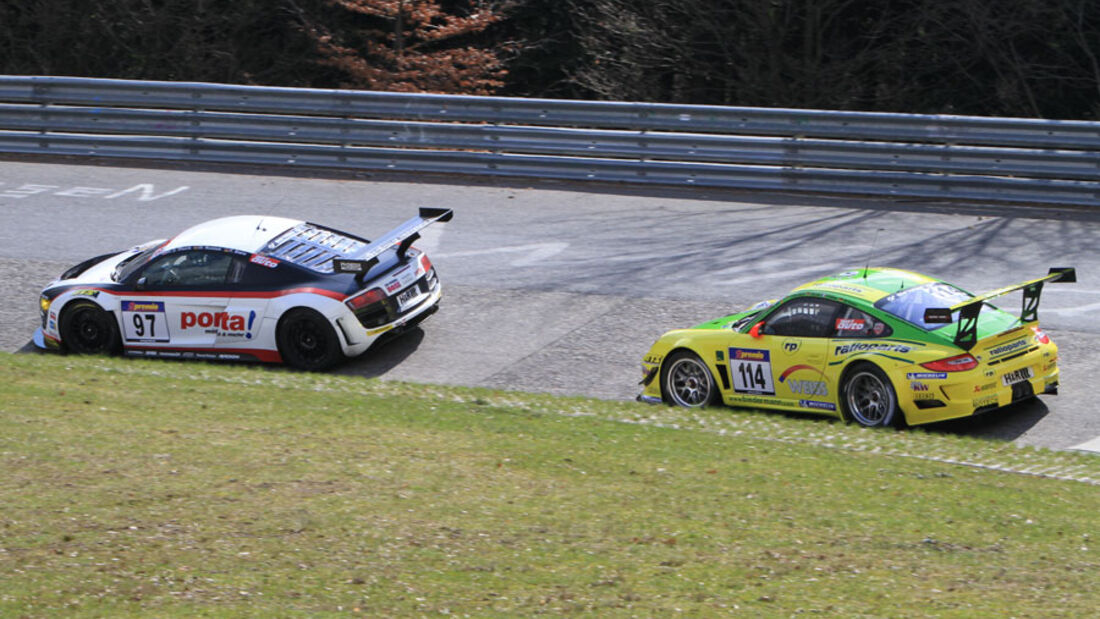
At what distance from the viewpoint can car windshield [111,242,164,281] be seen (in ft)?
44.4

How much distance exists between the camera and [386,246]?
43.3ft

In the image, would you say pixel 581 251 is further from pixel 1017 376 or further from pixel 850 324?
pixel 1017 376

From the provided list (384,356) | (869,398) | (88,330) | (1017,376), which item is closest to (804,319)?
(869,398)

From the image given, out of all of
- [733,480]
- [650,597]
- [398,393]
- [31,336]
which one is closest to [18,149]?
[31,336]

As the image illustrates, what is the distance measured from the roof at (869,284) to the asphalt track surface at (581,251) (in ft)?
4.04

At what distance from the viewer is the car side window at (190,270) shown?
13211mm

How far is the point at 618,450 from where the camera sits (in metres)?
9.25

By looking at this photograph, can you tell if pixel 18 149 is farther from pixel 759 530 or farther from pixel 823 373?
pixel 759 530

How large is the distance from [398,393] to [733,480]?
148 inches

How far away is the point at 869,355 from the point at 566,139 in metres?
9.86

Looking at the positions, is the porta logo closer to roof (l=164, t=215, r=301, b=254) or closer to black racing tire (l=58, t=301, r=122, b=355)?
roof (l=164, t=215, r=301, b=254)

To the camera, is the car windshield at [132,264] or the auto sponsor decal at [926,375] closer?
the auto sponsor decal at [926,375]

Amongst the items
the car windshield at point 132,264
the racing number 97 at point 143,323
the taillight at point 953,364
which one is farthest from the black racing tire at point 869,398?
the car windshield at point 132,264

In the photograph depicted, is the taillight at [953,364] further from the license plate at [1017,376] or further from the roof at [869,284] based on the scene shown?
the roof at [869,284]
